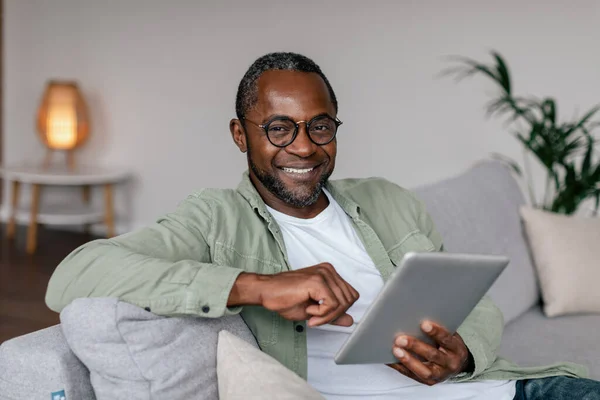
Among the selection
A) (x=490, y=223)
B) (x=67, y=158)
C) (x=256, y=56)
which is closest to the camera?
(x=490, y=223)

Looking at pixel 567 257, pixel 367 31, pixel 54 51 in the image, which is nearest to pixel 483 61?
pixel 367 31

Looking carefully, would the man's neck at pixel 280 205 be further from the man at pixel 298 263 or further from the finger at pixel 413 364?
the finger at pixel 413 364

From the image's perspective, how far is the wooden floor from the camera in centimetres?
347

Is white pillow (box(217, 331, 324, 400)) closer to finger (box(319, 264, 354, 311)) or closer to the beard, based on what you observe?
finger (box(319, 264, 354, 311))

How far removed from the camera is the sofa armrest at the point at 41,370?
1.18m

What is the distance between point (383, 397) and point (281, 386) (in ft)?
1.54

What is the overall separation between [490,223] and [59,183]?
3.34 metres

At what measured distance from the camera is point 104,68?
5512mm

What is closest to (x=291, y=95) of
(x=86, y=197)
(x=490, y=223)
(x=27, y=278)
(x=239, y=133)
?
(x=239, y=133)

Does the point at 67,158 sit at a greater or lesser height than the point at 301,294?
lesser

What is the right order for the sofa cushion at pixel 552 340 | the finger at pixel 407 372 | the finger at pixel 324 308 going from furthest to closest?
the sofa cushion at pixel 552 340
the finger at pixel 407 372
the finger at pixel 324 308

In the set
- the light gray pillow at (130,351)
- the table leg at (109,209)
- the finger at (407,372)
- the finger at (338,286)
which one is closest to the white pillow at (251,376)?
the light gray pillow at (130,351)

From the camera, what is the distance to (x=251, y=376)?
3.70 ft

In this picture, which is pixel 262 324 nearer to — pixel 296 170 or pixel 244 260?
pixel 244 260
